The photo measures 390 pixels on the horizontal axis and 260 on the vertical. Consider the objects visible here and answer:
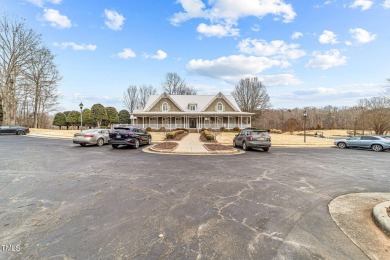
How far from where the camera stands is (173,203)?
519 centimetres

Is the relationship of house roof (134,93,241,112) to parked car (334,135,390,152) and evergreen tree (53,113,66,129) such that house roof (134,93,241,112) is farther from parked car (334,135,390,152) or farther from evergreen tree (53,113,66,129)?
evergreen tree (53,113,66,129)

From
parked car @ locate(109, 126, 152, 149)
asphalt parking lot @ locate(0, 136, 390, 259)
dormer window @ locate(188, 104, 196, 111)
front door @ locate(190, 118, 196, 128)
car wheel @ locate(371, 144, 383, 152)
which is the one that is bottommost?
car wheel @ locate(371, 144, 383, 152)

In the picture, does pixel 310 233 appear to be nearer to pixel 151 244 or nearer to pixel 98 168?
pixel 151 244

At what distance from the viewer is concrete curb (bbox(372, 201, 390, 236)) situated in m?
3.97

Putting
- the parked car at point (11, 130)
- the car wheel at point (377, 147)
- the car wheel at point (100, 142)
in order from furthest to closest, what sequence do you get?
the parked car at point (11, 130) → the car wheel at point (377, 147) → the car wheel at point (100, 142)

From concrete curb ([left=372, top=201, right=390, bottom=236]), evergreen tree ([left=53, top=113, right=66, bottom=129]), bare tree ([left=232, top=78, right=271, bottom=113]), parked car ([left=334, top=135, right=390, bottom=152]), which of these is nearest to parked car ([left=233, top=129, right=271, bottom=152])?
parked car ([left=334, top=135, right=390, bottom=152])

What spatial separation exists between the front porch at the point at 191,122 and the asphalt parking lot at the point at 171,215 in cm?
3384

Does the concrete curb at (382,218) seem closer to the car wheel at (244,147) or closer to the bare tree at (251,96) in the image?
the car wheel at (244,147)

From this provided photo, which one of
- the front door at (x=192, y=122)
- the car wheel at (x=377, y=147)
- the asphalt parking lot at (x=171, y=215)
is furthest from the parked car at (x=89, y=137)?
the front door at (x=192, y=122)

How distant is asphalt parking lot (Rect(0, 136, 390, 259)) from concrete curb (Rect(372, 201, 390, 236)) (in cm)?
85

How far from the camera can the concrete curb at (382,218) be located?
3.97m

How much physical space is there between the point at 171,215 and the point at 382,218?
416 cm

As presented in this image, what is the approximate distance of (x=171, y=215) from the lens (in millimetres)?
4488

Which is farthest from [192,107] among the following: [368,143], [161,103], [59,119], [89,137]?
[59,119]
